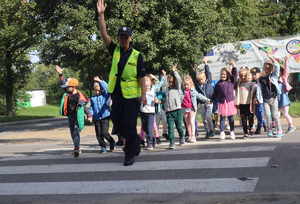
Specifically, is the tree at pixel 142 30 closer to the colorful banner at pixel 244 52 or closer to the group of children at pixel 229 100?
the colorful banner at pixel 244 52

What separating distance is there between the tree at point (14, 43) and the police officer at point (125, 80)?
15894 millimetres

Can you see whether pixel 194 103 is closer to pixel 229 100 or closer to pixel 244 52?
pixel 229 100

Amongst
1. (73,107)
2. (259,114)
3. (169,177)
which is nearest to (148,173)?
(169,177)

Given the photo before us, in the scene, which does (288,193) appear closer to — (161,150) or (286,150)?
(286,150)

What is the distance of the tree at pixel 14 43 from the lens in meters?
22.2

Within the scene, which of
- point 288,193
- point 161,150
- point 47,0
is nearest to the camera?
point 288,193

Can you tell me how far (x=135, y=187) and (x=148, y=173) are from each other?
0.78 meters

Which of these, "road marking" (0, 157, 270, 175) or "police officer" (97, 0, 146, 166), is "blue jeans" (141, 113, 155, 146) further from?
"police officer" (97, 0, 146, 166)

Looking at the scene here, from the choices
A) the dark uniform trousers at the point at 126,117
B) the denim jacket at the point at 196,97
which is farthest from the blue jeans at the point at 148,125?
the dark uniform trousers at the point at 126,117

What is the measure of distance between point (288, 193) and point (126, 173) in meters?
2.50

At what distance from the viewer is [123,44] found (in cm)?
697

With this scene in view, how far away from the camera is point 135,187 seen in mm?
5949

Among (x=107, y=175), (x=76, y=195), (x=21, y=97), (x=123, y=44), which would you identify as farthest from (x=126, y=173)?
(x=21, y=97)

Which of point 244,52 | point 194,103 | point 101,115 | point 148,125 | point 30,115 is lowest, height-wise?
point 30,115
